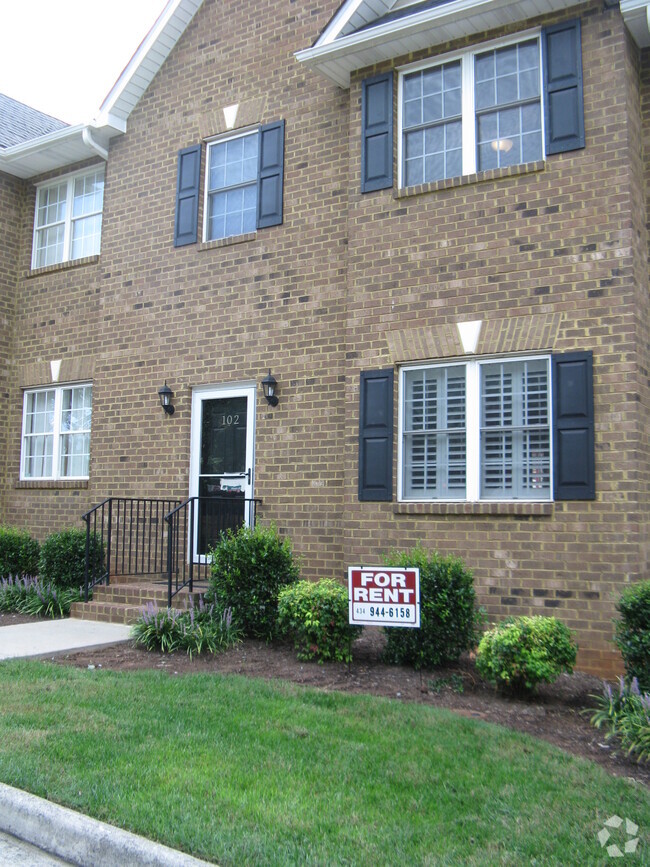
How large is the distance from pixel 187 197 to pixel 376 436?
4.80 metres

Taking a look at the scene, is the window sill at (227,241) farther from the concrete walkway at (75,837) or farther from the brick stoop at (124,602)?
Answer: the concrete walkway at (75,837)

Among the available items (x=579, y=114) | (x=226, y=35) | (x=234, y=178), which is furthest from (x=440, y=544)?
(x=226, y=35)

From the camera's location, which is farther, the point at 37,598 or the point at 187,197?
the point at 187,197

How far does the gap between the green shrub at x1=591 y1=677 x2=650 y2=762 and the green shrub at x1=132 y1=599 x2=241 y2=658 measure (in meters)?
3.46

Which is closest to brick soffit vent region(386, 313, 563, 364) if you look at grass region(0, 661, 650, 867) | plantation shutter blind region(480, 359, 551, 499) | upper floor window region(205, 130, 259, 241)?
plantation shutter blind region(480, 359, 551, 499)

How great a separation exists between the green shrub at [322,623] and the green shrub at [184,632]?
0.83 meters

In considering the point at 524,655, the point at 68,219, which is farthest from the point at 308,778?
the point at 68,219

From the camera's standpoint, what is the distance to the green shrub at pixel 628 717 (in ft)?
16.4

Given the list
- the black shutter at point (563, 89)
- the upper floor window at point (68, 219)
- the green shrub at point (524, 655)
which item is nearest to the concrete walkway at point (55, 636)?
the green shrub at point (524, 655)

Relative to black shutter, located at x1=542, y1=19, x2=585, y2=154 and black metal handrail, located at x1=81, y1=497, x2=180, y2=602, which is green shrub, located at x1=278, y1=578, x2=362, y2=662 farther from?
black shutter, located at x1=542, y1=19, x2=585, y2=154

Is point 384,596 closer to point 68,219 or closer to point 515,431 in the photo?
point 515,431

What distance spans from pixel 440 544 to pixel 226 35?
769 centimetres

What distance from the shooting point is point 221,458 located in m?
10.8

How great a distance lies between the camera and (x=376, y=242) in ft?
30.2
